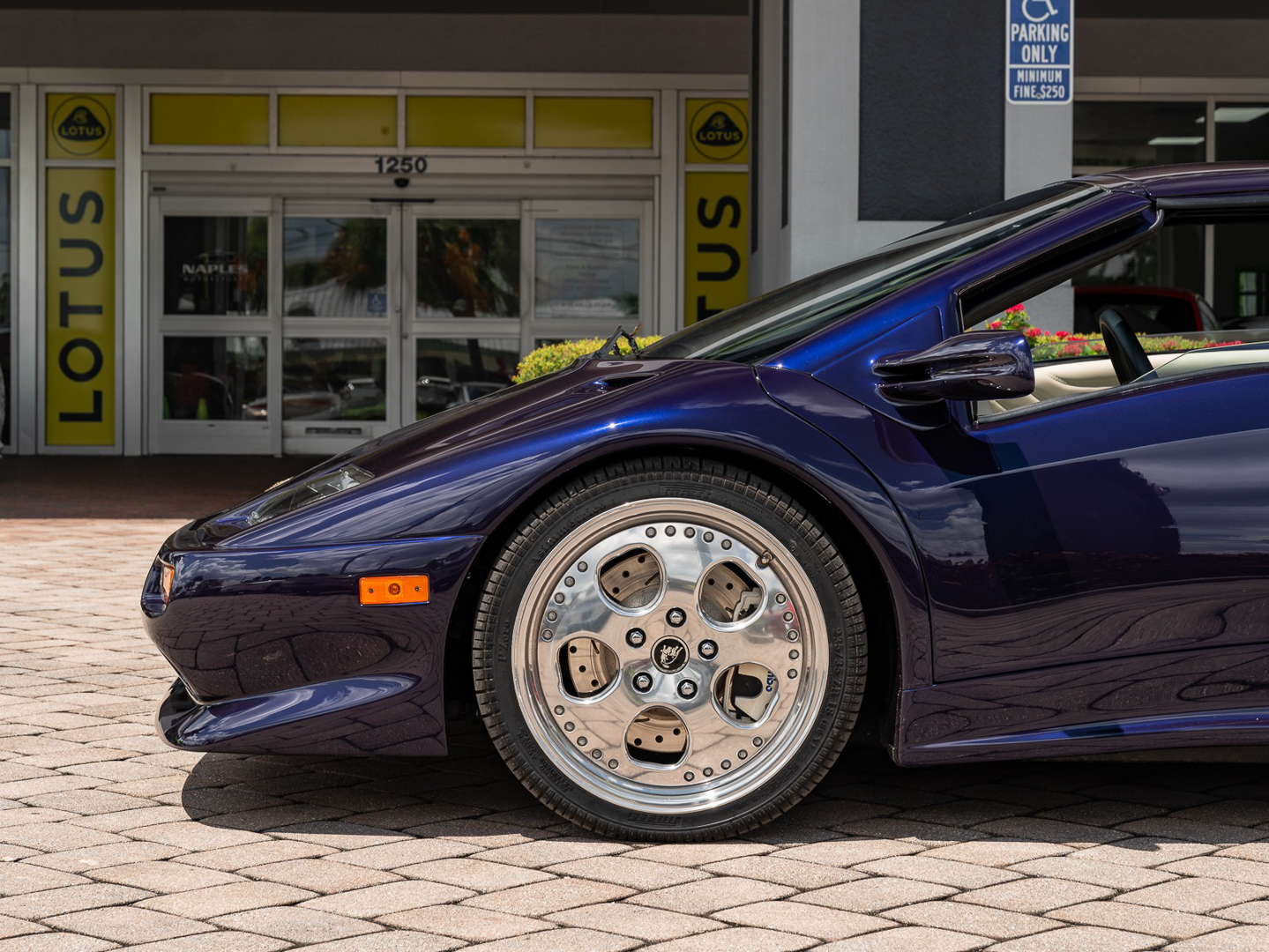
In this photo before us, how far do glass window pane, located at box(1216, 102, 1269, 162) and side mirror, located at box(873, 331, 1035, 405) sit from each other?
13132mm

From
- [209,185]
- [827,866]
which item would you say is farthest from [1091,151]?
[827,866]

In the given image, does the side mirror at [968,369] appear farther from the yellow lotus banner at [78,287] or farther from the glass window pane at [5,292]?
the glass window pane at [5,292]

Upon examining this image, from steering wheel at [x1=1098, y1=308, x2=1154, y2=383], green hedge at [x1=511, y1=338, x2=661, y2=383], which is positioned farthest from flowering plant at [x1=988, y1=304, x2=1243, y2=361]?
green hedge at [x1=511, y1=338, x2=661, y2=383]

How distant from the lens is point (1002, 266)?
2.97 metres

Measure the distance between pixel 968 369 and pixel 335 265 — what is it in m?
12.5

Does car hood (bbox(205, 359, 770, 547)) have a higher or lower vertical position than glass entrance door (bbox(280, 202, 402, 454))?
lower

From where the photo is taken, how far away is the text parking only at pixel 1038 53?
8000 millimetres

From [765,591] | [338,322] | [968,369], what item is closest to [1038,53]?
[968,369]

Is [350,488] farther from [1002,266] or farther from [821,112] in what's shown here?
[821,112]

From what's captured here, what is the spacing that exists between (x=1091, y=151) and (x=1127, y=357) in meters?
12.4

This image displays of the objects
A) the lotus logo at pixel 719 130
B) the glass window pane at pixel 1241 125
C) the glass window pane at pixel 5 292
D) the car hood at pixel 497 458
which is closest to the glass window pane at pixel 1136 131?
the glass window pane at pixel 1241 125

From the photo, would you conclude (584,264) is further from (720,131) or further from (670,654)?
(670,654)

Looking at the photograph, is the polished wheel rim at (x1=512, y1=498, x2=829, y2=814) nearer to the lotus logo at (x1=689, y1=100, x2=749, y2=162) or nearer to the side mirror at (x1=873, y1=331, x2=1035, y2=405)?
the side mirror at (x1=873, y1=331, x2=1035, y2=405)

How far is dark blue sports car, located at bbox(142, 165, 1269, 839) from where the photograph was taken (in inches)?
110
